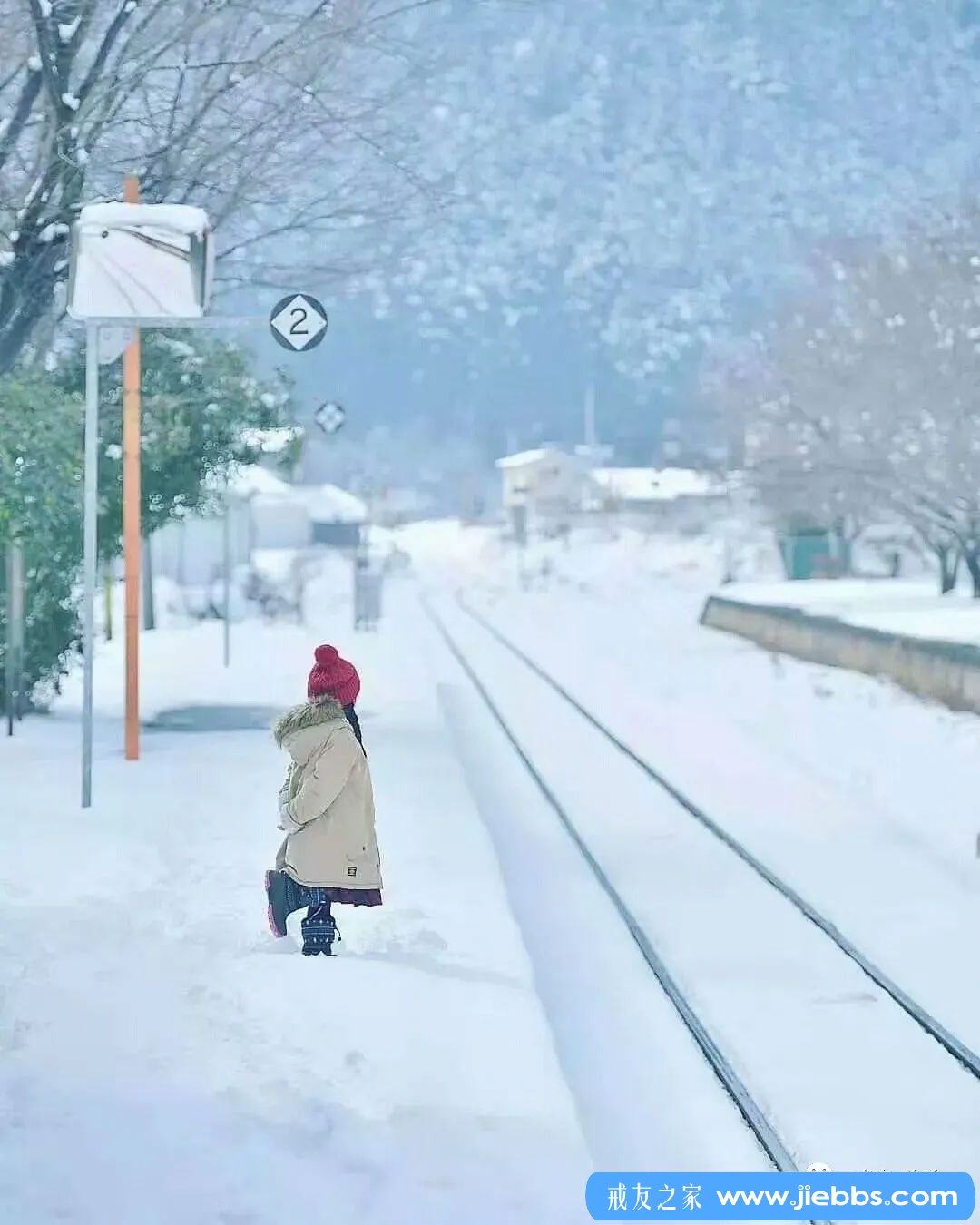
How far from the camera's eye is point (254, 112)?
18.8m

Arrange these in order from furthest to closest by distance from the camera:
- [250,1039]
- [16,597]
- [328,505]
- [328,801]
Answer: [328,505] → [16,597] → [328,801] → [250,1039]

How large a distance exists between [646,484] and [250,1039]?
394 feet

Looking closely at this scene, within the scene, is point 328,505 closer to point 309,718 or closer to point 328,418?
point 328,418

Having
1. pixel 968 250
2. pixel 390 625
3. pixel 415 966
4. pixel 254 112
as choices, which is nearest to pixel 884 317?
pixel 968 250

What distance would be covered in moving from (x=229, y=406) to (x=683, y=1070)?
15.4 meters

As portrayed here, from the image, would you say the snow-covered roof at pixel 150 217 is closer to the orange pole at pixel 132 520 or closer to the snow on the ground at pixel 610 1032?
the orange pole at pixel 132 520

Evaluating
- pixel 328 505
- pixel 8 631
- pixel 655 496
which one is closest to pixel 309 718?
pixel 8 631

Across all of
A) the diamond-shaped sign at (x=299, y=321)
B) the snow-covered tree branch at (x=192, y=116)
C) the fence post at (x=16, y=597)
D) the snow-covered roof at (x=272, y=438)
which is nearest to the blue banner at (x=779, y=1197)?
the diamond-shaped sign at (x=299, y=321)

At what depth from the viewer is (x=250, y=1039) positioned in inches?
323

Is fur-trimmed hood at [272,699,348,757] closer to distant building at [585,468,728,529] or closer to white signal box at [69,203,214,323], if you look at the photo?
white signal box at [69,203,214,323]

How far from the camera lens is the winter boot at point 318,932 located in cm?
970

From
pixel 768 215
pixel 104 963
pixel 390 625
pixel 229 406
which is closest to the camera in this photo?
pixel 104 963

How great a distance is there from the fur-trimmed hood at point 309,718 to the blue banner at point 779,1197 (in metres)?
3.16

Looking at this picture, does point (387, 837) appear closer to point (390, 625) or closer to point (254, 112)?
point (254, 112)
